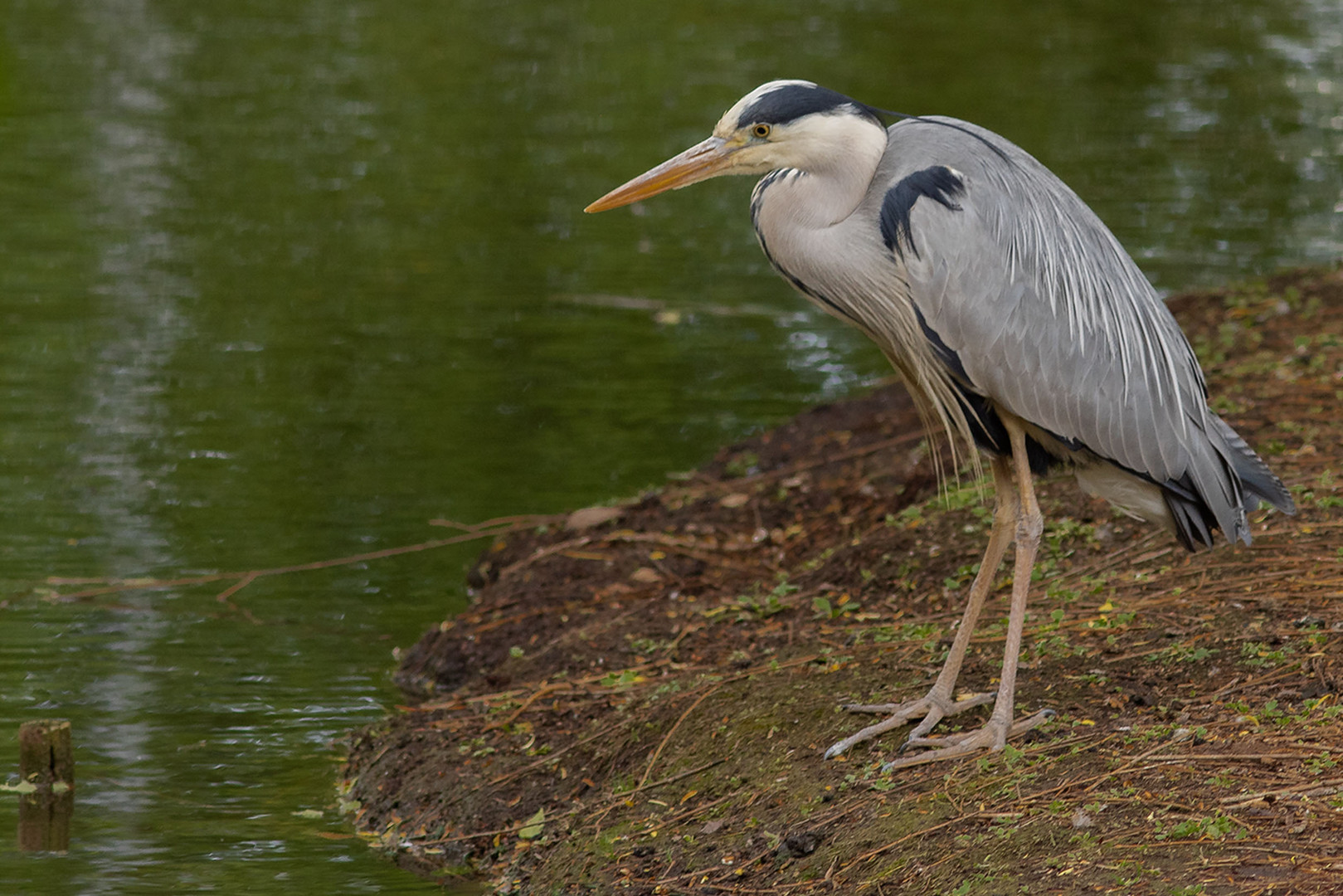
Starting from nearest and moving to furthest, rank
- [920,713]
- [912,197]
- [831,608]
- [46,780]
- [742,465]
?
[912,197]
[920,713]
[46,780]
[831,608]
[742,465]

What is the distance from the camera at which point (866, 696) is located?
566 cm

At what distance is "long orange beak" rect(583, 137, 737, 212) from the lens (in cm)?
522

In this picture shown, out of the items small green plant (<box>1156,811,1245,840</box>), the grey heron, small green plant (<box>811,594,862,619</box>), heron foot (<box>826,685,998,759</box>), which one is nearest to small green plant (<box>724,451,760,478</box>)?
small green plant (<box>811,594,862,619</box>)

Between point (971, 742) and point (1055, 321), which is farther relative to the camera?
point (1055, 321)

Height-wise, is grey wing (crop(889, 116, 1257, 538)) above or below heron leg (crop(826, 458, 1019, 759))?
above

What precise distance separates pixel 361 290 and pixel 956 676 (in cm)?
778

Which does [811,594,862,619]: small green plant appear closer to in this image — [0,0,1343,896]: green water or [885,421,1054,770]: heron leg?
[885,421,1054,770]: heron leg

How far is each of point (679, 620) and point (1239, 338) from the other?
3.61 m

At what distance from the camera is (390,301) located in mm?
12211

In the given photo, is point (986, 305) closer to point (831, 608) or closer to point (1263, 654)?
point (1263, 654)

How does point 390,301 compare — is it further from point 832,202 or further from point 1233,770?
point 1233,770

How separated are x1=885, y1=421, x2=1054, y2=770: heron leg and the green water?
5.67ft

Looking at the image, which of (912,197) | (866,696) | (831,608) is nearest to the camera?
(912,197)

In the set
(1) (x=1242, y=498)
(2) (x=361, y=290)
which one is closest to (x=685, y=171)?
(1) (x=1242, y=498)
